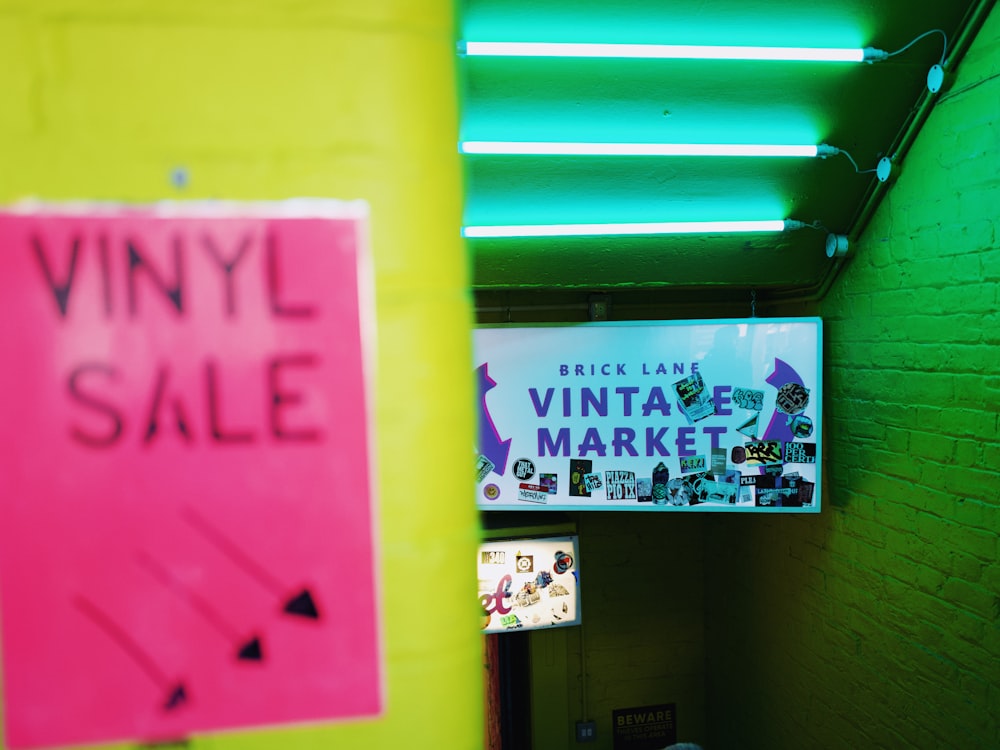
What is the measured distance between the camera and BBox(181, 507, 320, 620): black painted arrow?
75 cm

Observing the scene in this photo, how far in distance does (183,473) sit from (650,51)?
6.71ft

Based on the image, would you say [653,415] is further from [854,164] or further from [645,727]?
[645,727]

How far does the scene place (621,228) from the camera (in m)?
3.04

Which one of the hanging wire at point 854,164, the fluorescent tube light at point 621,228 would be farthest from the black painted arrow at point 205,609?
the hanging wire at point 854,164

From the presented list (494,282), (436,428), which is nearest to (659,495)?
(494,282)

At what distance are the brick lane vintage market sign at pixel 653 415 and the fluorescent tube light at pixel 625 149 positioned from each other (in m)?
0.82

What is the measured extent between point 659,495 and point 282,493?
2.75 m

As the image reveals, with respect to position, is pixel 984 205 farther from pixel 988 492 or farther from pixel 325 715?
pixel 325 715

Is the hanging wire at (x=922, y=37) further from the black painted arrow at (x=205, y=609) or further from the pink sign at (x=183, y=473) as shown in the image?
the black painted arrow at (x=205, y=609)

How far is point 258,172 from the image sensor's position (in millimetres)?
748

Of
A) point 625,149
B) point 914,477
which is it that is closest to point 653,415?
point 914,477

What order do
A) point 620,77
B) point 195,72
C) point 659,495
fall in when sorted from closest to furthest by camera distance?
point 195,72 → point 620,77 → point 659,495

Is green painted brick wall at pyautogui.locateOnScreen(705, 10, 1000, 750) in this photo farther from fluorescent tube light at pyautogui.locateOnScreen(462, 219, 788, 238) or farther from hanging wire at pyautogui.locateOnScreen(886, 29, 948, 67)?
fluorescent tube light at pyautogui.locateOnScreen(462, 219, 788, 238)

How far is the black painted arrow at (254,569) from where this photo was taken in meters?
0.75
